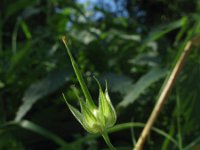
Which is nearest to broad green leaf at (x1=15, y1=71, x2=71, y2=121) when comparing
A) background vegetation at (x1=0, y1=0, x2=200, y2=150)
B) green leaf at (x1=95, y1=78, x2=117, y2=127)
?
background vegetation at (x1=0, y1=0, x2=200, y2=150)

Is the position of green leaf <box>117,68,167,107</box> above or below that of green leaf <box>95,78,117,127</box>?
below

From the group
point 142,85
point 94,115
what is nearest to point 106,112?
point 94,115

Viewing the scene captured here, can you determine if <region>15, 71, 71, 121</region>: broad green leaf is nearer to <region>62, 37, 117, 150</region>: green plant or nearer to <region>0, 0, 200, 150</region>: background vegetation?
<region>0, 0, 200, 150</region>: background vegetation

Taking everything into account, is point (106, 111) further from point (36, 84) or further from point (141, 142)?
point (36, 84)

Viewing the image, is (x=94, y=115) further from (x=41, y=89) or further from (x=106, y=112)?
(x=41, y=89)

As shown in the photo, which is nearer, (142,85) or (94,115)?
(94,115)

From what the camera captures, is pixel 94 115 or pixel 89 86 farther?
pixel 89 86

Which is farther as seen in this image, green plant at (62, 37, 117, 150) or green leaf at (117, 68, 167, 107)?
green leaf at (117, 68, 167, 107)

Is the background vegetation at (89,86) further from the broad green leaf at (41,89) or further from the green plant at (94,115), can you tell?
the green plant at (94,115)

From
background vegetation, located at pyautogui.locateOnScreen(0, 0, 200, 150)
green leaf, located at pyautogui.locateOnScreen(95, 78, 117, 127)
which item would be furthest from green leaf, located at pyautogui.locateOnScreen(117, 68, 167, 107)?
green leaf, located at pyautogui.locateOnScreen(95, 78, 117, 127)

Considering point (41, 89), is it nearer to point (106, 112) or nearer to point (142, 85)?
point (142, 85)

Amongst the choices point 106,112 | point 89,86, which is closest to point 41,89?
point 89,86

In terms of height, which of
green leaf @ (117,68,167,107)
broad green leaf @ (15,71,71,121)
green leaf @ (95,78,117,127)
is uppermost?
green leaf @ (95,78,117,127)
